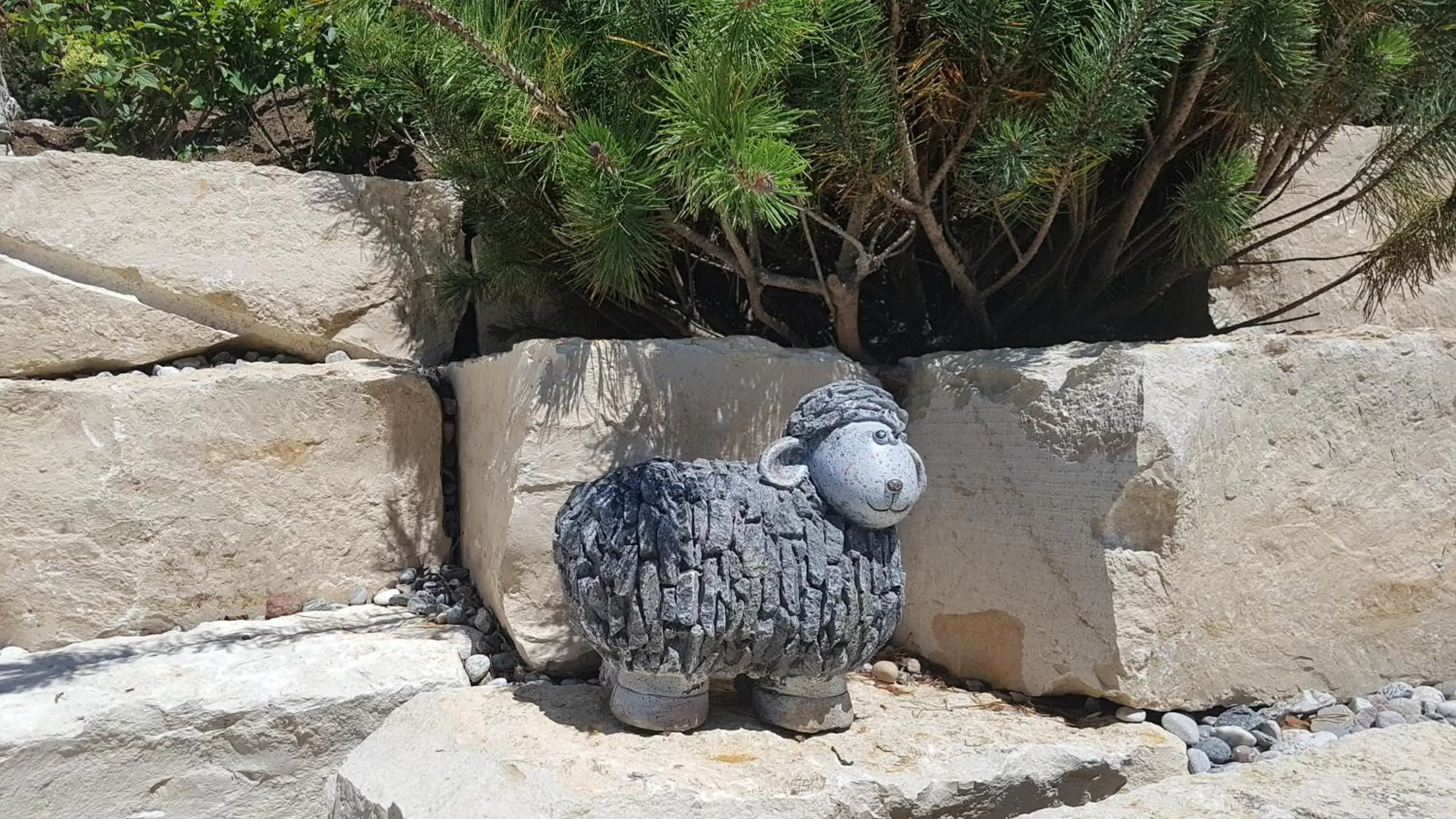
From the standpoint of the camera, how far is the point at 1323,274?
2652 millimetres

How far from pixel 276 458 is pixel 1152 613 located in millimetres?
1611

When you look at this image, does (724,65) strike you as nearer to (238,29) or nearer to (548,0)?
(548,0)

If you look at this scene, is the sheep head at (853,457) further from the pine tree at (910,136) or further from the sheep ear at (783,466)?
the pine tree at (910,136)

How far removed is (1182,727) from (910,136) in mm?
1069

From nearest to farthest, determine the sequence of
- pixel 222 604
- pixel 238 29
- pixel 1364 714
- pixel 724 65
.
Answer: pixel 724 65 < pixel 1364 714 < pixel 222 604 < pixel 238 29

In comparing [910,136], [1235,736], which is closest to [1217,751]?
[1235,736]

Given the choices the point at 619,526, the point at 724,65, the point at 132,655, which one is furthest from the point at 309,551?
the point at 724,65

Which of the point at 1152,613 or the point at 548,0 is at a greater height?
the point at 548,0

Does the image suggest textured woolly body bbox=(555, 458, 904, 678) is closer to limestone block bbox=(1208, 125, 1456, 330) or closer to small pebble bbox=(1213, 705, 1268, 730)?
small pebble bbox=(1213, 705, 1268, 730)

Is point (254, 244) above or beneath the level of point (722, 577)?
above

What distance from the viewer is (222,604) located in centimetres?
208

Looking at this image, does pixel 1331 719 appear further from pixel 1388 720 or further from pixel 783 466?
pixel 783 466

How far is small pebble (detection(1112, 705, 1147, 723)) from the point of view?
1.76m

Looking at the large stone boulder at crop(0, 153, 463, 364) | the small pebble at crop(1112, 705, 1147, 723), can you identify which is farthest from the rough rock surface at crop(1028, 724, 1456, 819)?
the large stone boulder at crop(0, 153, 463, 364)
